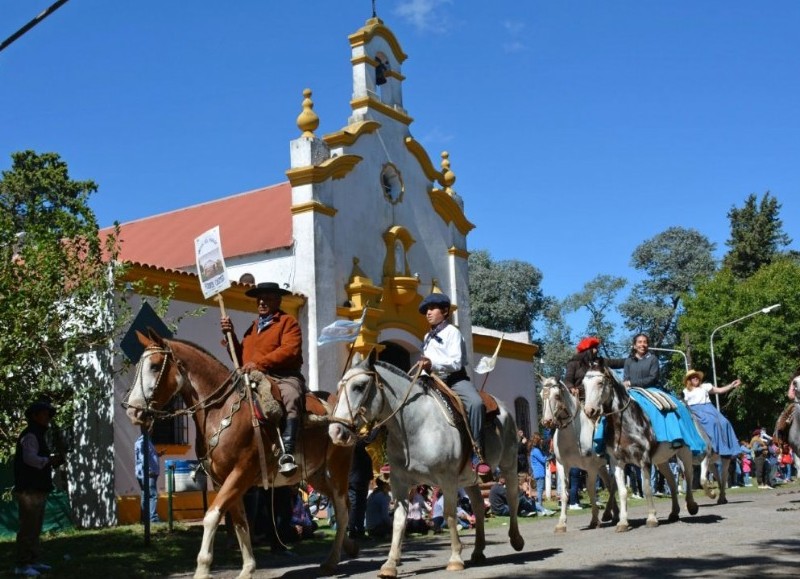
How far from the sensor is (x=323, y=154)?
82.4ft

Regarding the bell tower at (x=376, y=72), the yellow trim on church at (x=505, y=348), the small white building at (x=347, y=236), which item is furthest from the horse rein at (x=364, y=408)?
the yellow trim on church at (x=505, y=348)

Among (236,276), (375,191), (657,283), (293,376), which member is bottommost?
(293,376)

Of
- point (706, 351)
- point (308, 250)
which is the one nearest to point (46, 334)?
point (308, 250)

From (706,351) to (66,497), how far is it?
41268 mm

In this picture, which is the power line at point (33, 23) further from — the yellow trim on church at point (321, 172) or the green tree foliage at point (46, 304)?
the yellow trim on church at point (321, 172)

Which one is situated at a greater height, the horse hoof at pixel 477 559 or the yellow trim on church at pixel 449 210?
the yellow trim on church at pixel 449 210

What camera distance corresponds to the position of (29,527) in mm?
11266

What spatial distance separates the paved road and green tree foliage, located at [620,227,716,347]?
50.7m

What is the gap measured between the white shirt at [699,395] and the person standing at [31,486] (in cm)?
1243

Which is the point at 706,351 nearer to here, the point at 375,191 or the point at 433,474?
the point at 375,191

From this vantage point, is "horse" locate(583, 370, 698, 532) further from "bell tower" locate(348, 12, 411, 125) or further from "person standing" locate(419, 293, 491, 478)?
"bell tower" locate(348, 12, 411, 125)

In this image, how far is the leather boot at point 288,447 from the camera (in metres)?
9.59

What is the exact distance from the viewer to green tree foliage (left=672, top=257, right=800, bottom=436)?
4997 cm

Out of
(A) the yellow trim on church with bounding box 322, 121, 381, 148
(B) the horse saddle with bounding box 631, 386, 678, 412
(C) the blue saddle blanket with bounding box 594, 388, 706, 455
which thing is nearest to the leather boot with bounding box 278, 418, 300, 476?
(C) the blue saddle blanket with bounding box 594, 388, 706, 455
